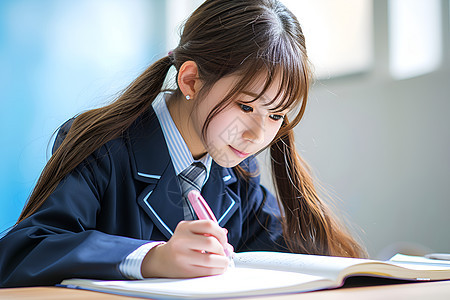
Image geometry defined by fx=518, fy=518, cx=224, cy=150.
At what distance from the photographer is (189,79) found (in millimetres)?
858

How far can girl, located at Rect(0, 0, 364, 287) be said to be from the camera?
67cm

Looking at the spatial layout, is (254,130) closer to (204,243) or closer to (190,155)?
(190,155)

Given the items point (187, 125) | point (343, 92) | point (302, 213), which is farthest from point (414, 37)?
point (187, 125)

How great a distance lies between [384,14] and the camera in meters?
1.84

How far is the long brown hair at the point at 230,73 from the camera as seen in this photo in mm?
775

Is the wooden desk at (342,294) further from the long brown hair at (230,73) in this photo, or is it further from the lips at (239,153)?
the lips at (239,153)

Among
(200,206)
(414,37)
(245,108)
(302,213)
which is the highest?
(414,37)

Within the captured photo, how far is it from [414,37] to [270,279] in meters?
1.46

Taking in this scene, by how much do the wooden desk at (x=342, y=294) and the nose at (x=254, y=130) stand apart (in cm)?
32

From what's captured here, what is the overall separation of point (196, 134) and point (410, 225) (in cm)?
110

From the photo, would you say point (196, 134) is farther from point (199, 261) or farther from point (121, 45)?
point (121, 45)

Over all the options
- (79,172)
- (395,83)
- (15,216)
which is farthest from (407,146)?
(15,216)

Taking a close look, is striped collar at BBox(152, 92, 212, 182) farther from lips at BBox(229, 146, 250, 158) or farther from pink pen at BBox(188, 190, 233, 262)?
pink pen at BBox(188, 190, 233, 262)

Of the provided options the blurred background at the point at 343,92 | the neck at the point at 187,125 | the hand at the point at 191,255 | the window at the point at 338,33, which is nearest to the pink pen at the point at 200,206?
the hand at the point at 191,255
